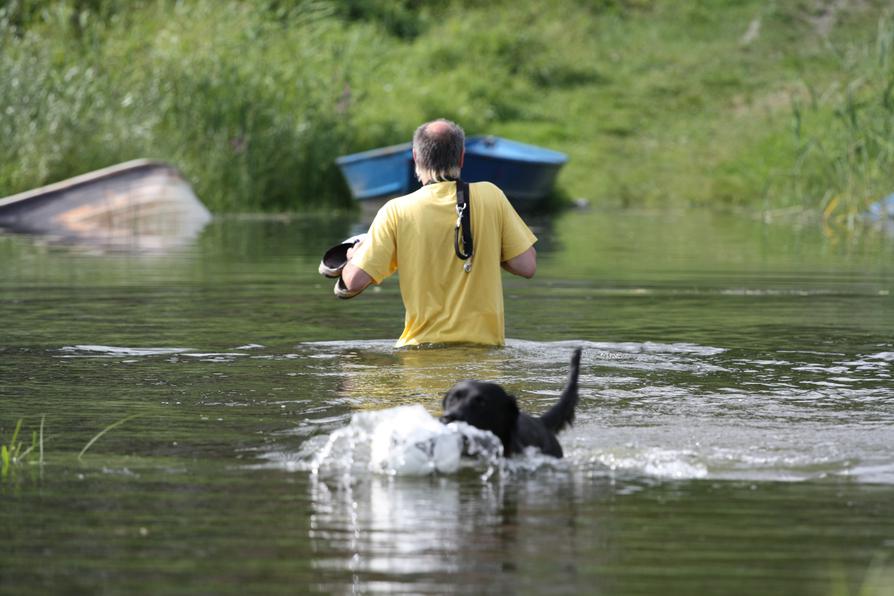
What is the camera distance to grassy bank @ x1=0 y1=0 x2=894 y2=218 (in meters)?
22.4

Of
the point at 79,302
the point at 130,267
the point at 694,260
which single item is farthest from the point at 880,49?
the point at 79,302

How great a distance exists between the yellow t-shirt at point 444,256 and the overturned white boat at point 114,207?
41.3 feet

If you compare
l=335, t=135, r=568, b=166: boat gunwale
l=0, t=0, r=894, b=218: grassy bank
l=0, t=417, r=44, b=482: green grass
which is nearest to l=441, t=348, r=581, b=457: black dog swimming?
l=0, t=417, r=44, b=482: green grass

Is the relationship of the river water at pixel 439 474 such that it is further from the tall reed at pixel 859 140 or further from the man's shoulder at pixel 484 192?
the tall reed at pixel 859 140

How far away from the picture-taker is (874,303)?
12.1 metres

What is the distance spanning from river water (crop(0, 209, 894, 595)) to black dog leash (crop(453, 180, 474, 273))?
57 centimetres

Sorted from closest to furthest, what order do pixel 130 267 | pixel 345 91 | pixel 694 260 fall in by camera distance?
pixel 130 267 → pixel 694 260 → pixel 345 91

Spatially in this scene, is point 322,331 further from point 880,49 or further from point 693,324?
point 880,49

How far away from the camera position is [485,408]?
18.2ft

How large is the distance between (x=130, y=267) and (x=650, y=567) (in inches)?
466

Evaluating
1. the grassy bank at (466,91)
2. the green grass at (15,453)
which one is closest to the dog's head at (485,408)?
the green grass at (15,453)

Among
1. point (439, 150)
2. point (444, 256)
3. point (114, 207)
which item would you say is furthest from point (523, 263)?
point (114, 207)

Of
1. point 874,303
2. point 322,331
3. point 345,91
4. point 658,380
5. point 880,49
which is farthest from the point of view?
point 345,91

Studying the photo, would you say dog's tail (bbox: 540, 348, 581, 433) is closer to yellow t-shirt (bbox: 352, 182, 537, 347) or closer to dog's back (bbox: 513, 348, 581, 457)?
dog's back (bbox: 513, 348, 581, 457)
